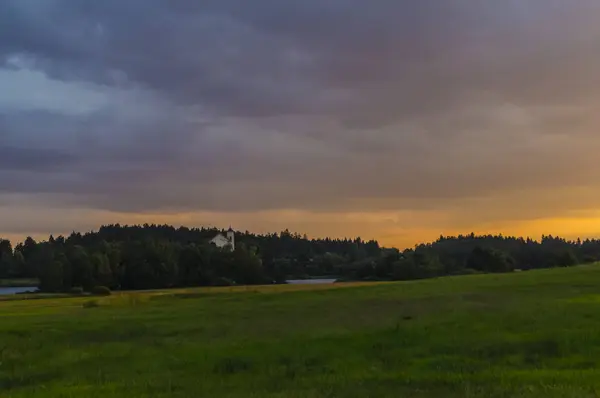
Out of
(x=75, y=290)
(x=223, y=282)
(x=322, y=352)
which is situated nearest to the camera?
(x=322, y=352)

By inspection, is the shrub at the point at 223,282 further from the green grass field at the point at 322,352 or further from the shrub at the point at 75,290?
the green grass field at the point at 322,352

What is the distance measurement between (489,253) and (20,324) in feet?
404

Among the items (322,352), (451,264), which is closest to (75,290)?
(451,264)

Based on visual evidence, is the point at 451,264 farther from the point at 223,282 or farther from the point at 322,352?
the point at 322,352

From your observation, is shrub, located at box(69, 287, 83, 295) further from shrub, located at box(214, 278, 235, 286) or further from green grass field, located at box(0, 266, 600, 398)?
green grass field, located at box(0, 266, 600, 398)

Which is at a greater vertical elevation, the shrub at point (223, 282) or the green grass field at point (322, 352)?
the shrub at point (223, 282)

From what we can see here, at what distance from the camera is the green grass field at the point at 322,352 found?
1984 cm

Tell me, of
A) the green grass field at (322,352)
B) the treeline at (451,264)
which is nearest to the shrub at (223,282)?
the treeline at (451,264)

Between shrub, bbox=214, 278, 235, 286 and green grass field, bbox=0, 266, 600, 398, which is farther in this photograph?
shrub, bbox=214, 278, 235, 286

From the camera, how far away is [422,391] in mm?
18641

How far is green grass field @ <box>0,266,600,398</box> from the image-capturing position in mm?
19844

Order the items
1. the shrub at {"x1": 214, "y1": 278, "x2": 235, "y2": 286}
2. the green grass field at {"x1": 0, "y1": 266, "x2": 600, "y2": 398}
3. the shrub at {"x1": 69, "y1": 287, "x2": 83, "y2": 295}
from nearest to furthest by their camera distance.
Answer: the green grass field at {"x1": 0, "y1": 266, "x2": 600, "y2": 398}, the shrub at {"x1": 69, "y1": 287, "x2": 83, "y2": 295}, the shrub at {"x1": 214, "y1": 278, "x2": 235, "y2": 286}

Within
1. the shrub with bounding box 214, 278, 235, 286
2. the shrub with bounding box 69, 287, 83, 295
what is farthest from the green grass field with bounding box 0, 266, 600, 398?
the shrub with bounding box 214, 278, 235, 286

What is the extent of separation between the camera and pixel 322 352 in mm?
27031
